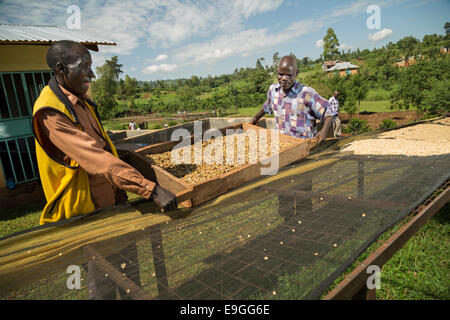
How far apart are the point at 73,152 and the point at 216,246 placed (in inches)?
36.6

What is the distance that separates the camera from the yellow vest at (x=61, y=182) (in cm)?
160

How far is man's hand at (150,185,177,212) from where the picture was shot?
1461mm

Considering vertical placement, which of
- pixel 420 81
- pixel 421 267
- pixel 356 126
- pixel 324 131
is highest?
pixel 420 81

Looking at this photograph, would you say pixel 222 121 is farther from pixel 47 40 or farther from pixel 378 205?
pixel 378 205

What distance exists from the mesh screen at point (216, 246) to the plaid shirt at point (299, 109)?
1.28 metres

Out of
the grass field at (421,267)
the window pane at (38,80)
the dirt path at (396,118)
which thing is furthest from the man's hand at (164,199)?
the dirt path at (396,118)

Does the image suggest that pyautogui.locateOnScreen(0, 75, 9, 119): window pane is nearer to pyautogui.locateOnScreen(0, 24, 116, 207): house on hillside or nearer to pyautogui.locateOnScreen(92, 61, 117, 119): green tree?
pyautogui.locateOnScreen(0, 24, 116, 207): house on hillside

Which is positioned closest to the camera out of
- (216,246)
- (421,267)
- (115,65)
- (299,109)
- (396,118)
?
(216,246)

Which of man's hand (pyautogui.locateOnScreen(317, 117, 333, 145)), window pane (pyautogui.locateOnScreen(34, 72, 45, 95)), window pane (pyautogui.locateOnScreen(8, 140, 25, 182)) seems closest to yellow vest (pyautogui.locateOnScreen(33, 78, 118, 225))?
man's hand (pyautogui.locateOnScreen(317, 117, 333, 145))

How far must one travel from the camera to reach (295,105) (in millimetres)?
3193

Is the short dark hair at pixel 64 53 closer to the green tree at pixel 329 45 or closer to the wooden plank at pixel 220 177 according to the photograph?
the wooden plank at pixel 220 177

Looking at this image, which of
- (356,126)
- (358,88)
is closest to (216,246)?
(356,126)

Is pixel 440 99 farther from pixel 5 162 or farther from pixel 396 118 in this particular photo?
pixel 5 162
